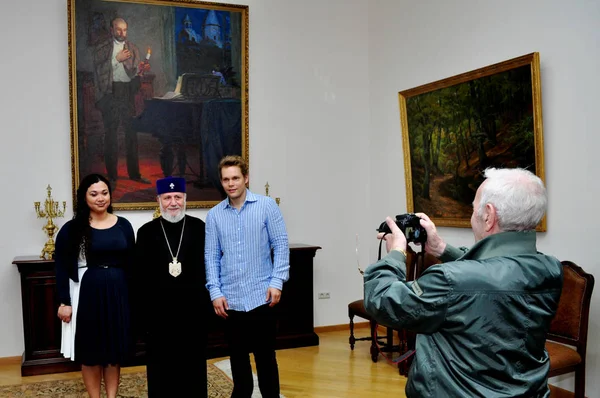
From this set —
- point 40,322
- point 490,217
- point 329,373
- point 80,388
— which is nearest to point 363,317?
point 329,373

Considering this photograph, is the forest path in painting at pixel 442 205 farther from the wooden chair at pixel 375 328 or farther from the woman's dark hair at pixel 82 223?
the woman's dark hair at pixel 82 223

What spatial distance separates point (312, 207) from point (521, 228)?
5792 millimetres

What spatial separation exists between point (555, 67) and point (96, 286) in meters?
4.18

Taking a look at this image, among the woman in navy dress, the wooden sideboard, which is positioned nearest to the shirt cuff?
the woman in navy dress

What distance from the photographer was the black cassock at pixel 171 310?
4.23m

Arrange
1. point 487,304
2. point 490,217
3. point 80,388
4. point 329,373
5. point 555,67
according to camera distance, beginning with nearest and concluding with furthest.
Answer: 1. point 487,304
2. point 490,217
3. point 555,67
4. point 80,388
5. point 329,373

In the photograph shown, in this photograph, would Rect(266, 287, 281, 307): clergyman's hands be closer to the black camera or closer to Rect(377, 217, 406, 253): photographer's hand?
the black camera

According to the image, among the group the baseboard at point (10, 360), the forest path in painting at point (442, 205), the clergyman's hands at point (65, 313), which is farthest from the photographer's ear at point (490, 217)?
the baseboard at point (10, 360)

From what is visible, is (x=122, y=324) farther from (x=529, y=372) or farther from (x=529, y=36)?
(x=529, y=36)

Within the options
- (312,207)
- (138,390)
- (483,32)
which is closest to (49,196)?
(138,390)

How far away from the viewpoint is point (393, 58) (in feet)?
24.4

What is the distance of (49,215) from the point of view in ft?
20.6

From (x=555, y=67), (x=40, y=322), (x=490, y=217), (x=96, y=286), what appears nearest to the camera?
(x=490, y=217)

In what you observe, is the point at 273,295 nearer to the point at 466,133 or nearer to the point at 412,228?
the point at 412,228
